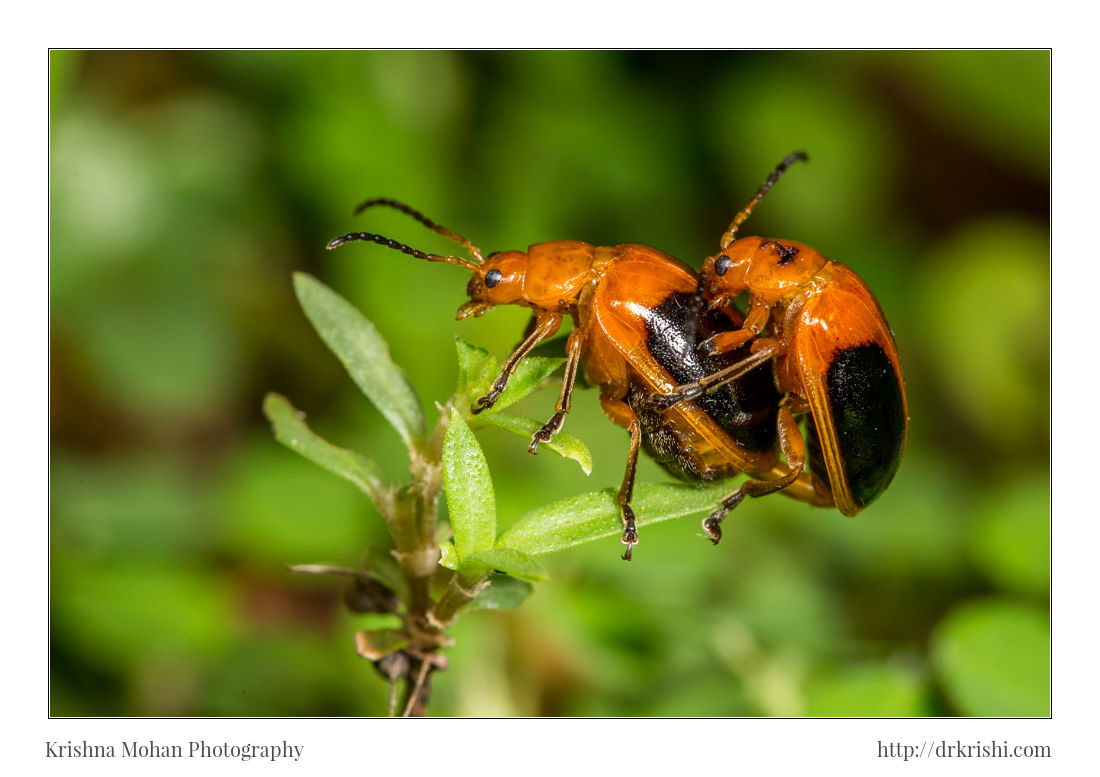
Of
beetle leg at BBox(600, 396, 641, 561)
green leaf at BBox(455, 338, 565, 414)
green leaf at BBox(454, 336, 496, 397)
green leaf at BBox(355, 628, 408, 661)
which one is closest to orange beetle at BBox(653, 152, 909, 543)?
beetle leg at BBox(600, 396, 641, 561)

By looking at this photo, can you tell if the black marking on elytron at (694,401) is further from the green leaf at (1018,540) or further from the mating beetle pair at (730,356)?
the green leaf at (1018,540)

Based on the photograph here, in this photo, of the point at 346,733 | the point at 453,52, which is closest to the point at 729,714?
the point at 346,733

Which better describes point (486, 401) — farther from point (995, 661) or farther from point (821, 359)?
point (995, 661)

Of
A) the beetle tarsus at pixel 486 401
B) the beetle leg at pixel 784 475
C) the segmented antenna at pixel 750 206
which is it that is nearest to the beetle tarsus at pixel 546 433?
the beetle tarsus at pixel 486 401

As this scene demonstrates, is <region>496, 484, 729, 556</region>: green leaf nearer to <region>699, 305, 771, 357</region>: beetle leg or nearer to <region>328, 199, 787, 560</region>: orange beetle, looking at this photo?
<region>328, 199, 787, 560</region>: orange beetle

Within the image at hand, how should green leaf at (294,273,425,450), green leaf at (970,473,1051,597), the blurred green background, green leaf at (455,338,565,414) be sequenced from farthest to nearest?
green leaf at (970,473,1051,597) → the blurred green background → green leaf at (294,273,425,450) → green leaf at (455,338,565,414)
